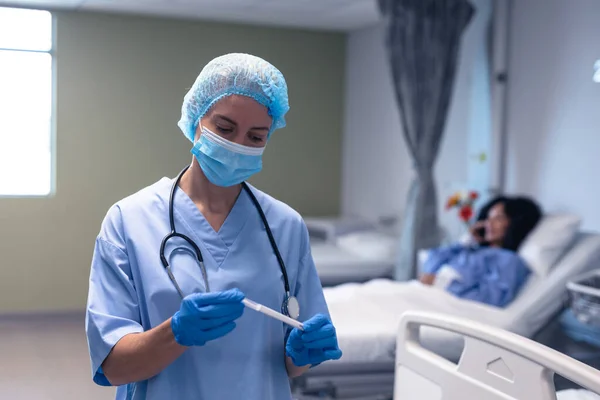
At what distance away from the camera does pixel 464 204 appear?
3.99 meters

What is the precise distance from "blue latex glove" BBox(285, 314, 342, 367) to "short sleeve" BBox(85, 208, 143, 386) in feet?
0.87

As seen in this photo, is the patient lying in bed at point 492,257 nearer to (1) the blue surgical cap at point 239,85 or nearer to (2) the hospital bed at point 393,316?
(2) the hospital bed at point 393,316

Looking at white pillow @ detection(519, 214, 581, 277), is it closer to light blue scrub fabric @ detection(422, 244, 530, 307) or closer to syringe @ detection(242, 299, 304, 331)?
light blue scrub fabric @ detection(422, 244, 530, 307)

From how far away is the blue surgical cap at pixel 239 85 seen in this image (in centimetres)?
119

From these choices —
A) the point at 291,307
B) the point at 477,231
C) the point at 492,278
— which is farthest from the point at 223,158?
the point at 477,231

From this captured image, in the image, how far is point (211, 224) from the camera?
48.9 inches

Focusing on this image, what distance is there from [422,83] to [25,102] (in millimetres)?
2211

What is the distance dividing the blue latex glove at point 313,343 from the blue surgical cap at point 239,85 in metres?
0.39

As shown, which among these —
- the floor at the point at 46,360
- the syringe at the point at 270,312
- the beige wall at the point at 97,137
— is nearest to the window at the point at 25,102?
the beige wall at the point at 97,137

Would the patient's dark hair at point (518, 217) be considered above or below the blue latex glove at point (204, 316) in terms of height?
below

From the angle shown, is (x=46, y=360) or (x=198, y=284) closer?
(x=198, y=284)

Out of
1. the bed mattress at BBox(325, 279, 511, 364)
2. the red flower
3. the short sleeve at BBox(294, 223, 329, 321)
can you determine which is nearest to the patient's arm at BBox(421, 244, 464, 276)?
the bed mattress at BBox(325, 279, 511, 364)

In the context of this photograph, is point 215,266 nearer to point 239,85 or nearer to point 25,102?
point 239,85

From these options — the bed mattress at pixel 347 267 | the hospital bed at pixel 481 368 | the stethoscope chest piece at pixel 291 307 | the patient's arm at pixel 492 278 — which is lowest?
the bed mattress at pixel 347 267
